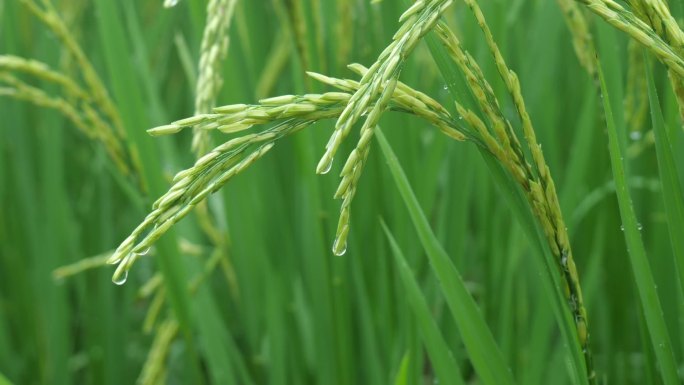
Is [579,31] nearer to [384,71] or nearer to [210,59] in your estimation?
[210,59]

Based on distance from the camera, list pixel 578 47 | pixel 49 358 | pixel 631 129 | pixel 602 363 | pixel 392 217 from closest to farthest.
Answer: pixel 578 47, pixel 631 129, pixel 392 217, pixel 602 363, pixel 49 358

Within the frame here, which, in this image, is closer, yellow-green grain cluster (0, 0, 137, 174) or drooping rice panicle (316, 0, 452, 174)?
drooping rice panicle (316, 0, 452, 174)

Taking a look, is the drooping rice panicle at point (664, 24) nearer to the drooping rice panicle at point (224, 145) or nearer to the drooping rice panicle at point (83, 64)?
the drooping rice panicle at point (224, 145)

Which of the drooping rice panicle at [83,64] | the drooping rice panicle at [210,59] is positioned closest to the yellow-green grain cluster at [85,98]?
the drooping rice panicle at [83,64]

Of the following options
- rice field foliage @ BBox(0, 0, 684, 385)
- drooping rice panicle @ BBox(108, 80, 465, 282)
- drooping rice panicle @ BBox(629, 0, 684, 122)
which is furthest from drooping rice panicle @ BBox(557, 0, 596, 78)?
drooping rice panicle @ BBox(108, 80, 465, 282)

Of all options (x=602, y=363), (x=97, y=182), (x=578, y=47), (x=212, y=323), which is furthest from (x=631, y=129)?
(x=97, y=182)

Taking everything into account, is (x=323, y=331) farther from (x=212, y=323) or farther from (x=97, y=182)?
(x=97, y=182)

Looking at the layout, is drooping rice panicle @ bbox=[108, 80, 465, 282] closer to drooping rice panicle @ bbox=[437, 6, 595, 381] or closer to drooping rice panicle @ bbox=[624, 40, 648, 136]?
drooping rice panicle @ bbox=[437, 6, 595, 381]
